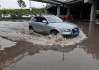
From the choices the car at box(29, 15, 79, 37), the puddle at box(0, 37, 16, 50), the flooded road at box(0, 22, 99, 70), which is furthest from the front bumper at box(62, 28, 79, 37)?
the puddle at box(0, 37, 16, 50)

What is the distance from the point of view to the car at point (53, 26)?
13227mm

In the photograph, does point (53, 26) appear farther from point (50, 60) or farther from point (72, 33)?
point (50, 60)

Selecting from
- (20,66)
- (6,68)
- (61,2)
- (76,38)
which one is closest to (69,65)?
(20,66)

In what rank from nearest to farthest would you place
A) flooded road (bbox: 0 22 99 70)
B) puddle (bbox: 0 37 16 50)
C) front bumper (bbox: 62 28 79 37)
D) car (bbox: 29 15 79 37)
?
flooded road (bbox: 0 22 99 70), puddle (bbox: 0 37 16 50), front bumper (bbox: 62 28 79 37), car (bbox: 29 15 79 37)

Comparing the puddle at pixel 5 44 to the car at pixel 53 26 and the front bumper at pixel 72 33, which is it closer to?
the car at pixel 53 26

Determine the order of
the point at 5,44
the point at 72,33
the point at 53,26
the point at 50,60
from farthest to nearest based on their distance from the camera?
1. the point at 53,26
2. the point at 72,33
3. the point at 5,44
4. the point at 50,60

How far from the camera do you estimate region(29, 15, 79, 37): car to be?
13227mm

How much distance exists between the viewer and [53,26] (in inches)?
547

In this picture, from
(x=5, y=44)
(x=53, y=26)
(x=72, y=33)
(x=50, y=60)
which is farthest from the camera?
(x=53, y=26)

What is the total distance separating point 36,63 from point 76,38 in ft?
21.3

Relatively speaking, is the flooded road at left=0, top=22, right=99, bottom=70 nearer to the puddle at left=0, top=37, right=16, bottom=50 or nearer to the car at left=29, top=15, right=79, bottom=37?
the puddle at left=0, top=37, right=16, bottom=50

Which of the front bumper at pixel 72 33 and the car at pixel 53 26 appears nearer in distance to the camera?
the front bumper at pixel 72 33

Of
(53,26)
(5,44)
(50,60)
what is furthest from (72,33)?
(50,60)

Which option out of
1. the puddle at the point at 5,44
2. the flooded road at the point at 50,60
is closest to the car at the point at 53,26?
the flooded road at the point at 50,60
